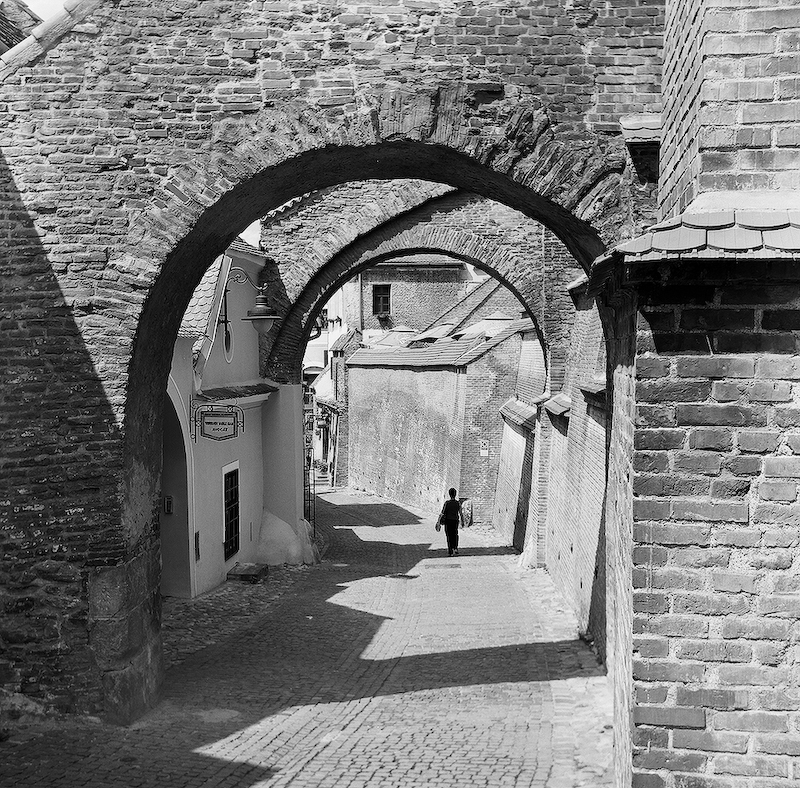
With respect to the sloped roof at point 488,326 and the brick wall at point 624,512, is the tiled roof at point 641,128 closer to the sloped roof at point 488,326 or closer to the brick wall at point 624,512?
the brick wall at point 624,512

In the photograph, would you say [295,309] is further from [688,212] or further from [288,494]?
[688,212]

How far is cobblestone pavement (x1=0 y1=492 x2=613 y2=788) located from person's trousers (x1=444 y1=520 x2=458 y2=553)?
14.2 ft

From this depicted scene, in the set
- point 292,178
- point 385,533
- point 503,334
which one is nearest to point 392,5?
point 292,178

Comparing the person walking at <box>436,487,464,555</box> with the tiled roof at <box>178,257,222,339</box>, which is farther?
the person walking at <box>436,487,464,555</box>

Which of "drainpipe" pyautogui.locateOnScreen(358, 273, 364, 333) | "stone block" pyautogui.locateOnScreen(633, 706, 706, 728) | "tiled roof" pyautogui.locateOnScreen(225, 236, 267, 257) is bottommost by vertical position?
"stone block" pyautogui.locateOnScreen(633, 706, 706, 728)

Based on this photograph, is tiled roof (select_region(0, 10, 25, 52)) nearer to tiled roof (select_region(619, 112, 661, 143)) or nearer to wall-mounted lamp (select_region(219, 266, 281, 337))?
wall-mounted lamp (select_region(219, 266, 281, 337))

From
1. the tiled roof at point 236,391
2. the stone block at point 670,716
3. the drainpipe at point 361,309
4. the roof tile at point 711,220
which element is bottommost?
the stone block at point 670,716

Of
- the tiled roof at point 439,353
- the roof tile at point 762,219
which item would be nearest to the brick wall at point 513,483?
the tiled roof at point 439,353

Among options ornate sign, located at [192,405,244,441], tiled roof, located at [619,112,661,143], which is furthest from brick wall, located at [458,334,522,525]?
tiled roof, located at [619,112,661,143]

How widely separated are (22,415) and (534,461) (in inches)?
488

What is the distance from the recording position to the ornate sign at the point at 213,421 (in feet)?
44.1

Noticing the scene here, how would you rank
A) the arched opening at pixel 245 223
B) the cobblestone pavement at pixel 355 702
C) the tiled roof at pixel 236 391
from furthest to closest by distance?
the tiled roof at pixel 236 391, the arched opening at pixel 245 223, the cobblestone pavement at pixel 355 702

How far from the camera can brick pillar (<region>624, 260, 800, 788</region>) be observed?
4.38 m

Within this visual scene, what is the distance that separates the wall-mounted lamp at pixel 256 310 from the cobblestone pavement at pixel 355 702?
4.19m
